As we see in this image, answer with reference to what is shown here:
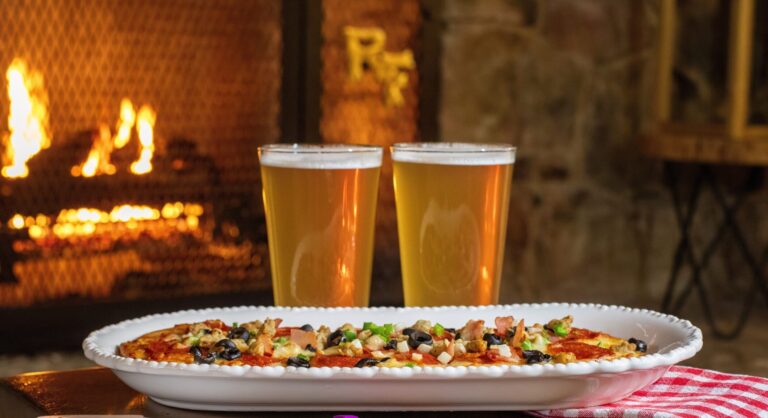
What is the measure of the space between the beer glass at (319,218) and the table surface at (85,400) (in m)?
0.25

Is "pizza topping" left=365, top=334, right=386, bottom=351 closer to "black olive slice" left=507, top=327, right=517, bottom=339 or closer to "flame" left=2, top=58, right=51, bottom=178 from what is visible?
"black olive slice" left=507, top=327, right=517, bottom=339

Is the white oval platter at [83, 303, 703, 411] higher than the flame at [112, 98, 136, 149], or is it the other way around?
the flame at [112, 98, 136, 149]

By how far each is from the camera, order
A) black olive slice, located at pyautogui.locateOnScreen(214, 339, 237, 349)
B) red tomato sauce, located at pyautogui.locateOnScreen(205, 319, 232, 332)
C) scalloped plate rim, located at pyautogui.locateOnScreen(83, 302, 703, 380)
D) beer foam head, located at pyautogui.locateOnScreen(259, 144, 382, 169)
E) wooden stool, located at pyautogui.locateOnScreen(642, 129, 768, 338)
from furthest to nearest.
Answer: wooden stool, located at pyautogui.locateOnScreen(642, 129, 768, 338) < beer foam head, located at pyautogui.locateOnScreen(259, 144, 382, 169) < red tomato sauce, located at pyautogui.locateOnScreen(205, 319, 232, 332) < black olive slice, located at pyautogui.locateOnScreen(214, 339, 237, 349) < scalloped plate rim, located at pyautogui.locateOnScreen(83, 302, 703, 380)

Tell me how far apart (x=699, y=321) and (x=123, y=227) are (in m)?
1.69

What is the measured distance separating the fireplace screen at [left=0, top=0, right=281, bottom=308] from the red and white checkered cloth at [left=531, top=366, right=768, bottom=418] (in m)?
1.66

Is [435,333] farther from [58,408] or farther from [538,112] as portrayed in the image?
[538,112]

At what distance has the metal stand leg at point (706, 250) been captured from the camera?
325 cm

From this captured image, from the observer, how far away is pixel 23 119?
2369 mm

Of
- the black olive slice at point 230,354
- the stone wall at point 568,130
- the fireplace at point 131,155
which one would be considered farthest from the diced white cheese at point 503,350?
the stone wall at point 568,130

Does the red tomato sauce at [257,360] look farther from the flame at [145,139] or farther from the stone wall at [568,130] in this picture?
the stone wall at [568,130]

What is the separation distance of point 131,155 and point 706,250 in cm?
184

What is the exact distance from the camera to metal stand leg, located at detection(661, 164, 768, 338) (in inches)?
128

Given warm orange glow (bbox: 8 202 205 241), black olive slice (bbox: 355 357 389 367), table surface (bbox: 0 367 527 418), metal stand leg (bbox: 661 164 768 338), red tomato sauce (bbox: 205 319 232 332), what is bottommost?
metal stand leg (bbox: 661 164 768 338)

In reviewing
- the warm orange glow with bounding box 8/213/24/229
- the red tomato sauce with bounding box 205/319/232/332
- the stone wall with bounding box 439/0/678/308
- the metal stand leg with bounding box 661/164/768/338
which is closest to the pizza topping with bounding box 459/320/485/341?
the red tomato sauce with bounding box 205/319/232/332
